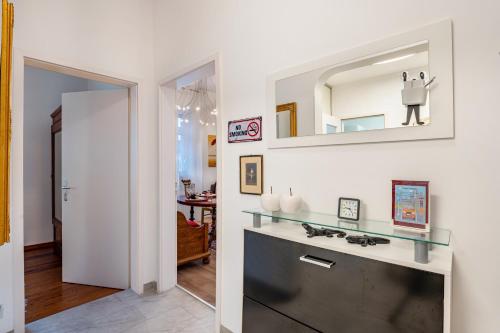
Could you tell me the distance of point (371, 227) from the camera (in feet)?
Answer: 4.06

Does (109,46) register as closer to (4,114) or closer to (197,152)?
(4,114)

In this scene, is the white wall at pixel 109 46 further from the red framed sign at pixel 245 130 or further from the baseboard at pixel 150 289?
the red framed sign at pixel 245 130

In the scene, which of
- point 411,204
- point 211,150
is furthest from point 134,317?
point 211,150

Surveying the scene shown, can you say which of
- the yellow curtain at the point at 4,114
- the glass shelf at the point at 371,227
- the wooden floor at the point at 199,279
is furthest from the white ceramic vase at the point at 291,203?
the wooden floor at the point at 199,279

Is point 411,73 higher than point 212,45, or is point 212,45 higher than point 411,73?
point 212,45

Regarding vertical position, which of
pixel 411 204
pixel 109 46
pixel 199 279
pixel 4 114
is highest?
pixel 109 46

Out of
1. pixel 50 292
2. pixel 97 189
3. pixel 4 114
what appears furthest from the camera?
pixel 97 189

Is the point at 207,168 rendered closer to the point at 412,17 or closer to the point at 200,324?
the point at 200,324

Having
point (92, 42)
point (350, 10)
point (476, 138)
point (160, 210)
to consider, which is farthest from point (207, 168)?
point (476, 138)

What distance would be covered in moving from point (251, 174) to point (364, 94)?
91 cm

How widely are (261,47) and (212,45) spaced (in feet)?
1.93

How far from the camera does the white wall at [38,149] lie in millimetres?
4102

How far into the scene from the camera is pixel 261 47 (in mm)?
1859

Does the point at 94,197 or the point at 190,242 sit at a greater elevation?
the point at 94,197
